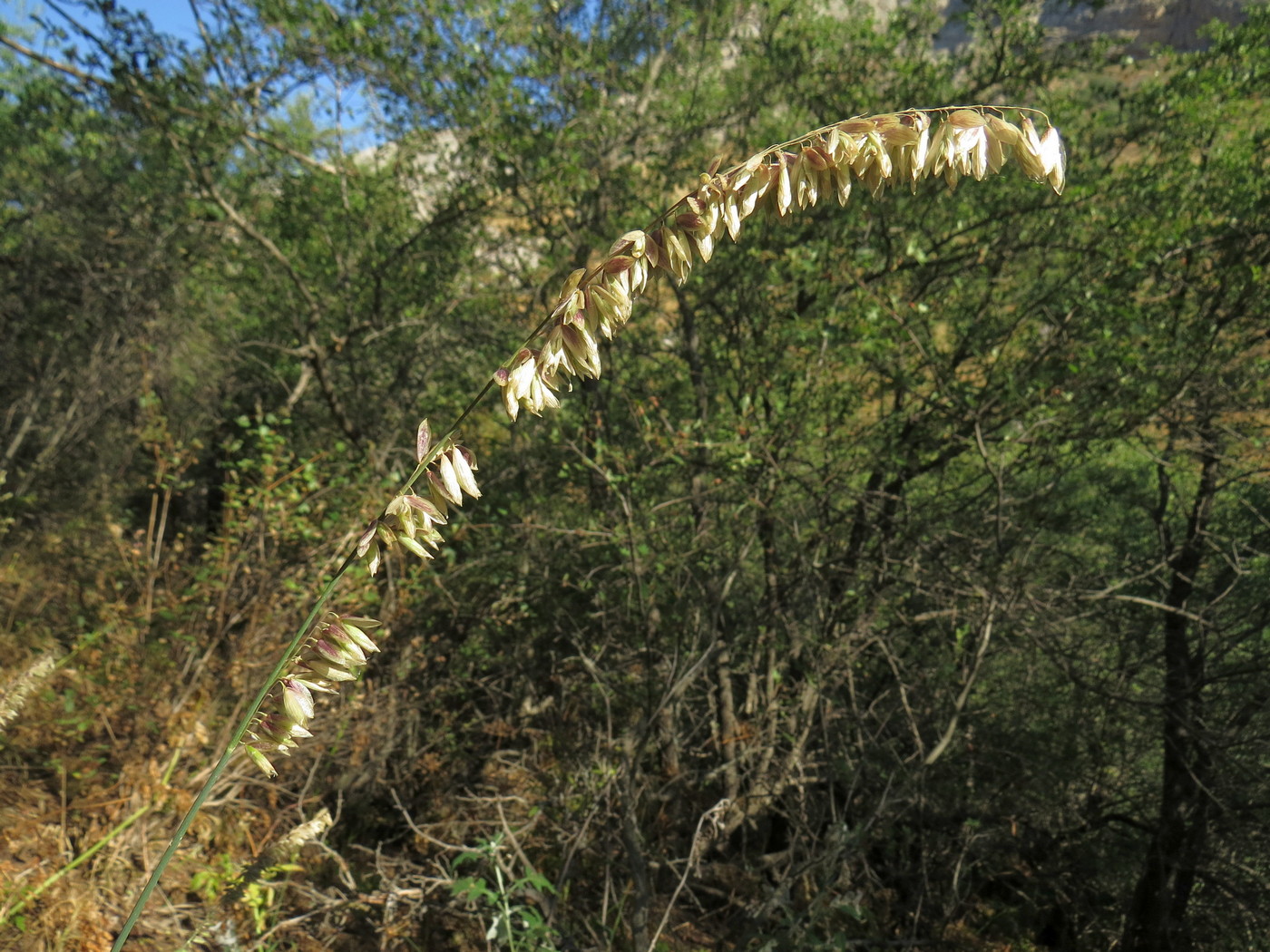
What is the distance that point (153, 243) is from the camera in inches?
363

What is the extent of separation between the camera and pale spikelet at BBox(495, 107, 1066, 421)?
0.95 m

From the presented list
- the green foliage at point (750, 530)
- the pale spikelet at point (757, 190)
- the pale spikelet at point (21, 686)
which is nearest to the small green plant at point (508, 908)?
the green foliage at point (750, 530)

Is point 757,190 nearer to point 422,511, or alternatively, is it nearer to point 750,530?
point 422,511

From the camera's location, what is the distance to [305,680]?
946 millimetres

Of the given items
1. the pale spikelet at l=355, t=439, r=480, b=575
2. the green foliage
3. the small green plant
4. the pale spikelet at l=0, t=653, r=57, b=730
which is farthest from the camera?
the green foliage

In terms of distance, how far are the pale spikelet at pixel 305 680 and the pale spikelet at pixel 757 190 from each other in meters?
0.34

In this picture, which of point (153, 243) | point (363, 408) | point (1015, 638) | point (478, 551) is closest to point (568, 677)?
point (478, 551)

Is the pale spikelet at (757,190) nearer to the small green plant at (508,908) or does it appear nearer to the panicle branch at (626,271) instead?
the panicle branch at (626,271)

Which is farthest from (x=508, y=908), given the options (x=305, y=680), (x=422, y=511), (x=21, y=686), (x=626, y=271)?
(x=626, y=271)

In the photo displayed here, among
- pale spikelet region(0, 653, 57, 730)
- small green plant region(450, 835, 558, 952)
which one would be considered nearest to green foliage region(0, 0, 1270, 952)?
small green plant region(450, 835, 558, 952)

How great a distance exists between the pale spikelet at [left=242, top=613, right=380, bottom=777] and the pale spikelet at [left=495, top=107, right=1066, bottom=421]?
345 mm

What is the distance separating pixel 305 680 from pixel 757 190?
81cm

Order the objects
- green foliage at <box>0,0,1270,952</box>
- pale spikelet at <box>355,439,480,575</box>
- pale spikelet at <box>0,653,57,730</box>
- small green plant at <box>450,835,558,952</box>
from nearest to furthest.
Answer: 1. pale spikelet at <box>355,439,480,575</box>
2. pale spikelet at <box>0,653,57,730</box>
3. small green plant at <box>450,835,558,952</box>
4. green foliage at <box>0,0,1270,952</box>

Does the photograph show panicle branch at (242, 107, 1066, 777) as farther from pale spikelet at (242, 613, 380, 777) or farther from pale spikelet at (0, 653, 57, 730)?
pale spikelet at (0, 653, 57, 730)
